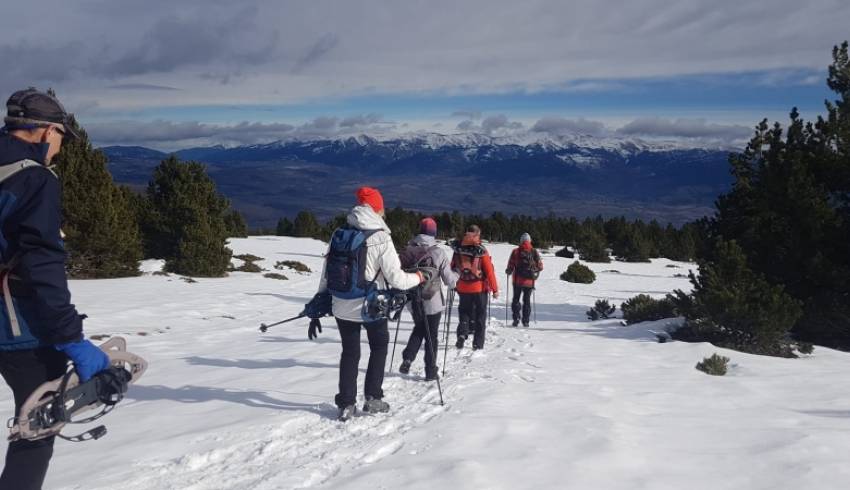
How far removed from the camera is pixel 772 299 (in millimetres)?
10305

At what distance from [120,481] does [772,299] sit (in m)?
10.7

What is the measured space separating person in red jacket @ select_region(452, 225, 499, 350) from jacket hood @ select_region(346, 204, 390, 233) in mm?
4527

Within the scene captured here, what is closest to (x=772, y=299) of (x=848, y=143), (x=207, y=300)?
(x=848, y=143)

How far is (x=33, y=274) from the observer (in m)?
2.73

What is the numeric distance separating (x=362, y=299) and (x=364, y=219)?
31.1 inches

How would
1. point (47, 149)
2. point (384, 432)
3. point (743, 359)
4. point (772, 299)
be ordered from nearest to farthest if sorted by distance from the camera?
point (47, 149), point (384, 432), point (743, 359), point (772, 299)

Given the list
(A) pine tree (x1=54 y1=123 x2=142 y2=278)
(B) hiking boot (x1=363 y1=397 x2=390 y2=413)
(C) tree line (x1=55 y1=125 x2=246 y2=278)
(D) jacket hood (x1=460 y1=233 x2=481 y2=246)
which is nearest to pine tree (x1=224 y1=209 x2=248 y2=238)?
(C) tree line (x1=55 y1=125 x2=246 y2=278)

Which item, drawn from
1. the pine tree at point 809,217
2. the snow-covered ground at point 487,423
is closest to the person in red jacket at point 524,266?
the snow-covered ground at point 487,423

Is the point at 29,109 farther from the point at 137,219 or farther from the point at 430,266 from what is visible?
the point at 137,219

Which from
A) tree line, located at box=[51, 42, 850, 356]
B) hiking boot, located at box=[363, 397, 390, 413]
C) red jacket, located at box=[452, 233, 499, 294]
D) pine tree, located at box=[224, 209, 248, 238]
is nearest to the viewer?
hiking boot, located at box=[363, 397, 390, 413]

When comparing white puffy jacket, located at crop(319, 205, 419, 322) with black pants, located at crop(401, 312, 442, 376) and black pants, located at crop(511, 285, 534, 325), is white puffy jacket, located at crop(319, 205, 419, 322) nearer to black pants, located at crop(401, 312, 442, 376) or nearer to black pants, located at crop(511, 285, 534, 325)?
black pants, located at crop(401, 312, 442, 376)

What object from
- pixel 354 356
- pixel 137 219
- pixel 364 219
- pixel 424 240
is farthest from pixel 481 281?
pixel 137 219

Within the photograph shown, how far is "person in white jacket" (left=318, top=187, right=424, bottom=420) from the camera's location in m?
5.47

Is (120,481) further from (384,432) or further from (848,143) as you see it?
(848,143)
